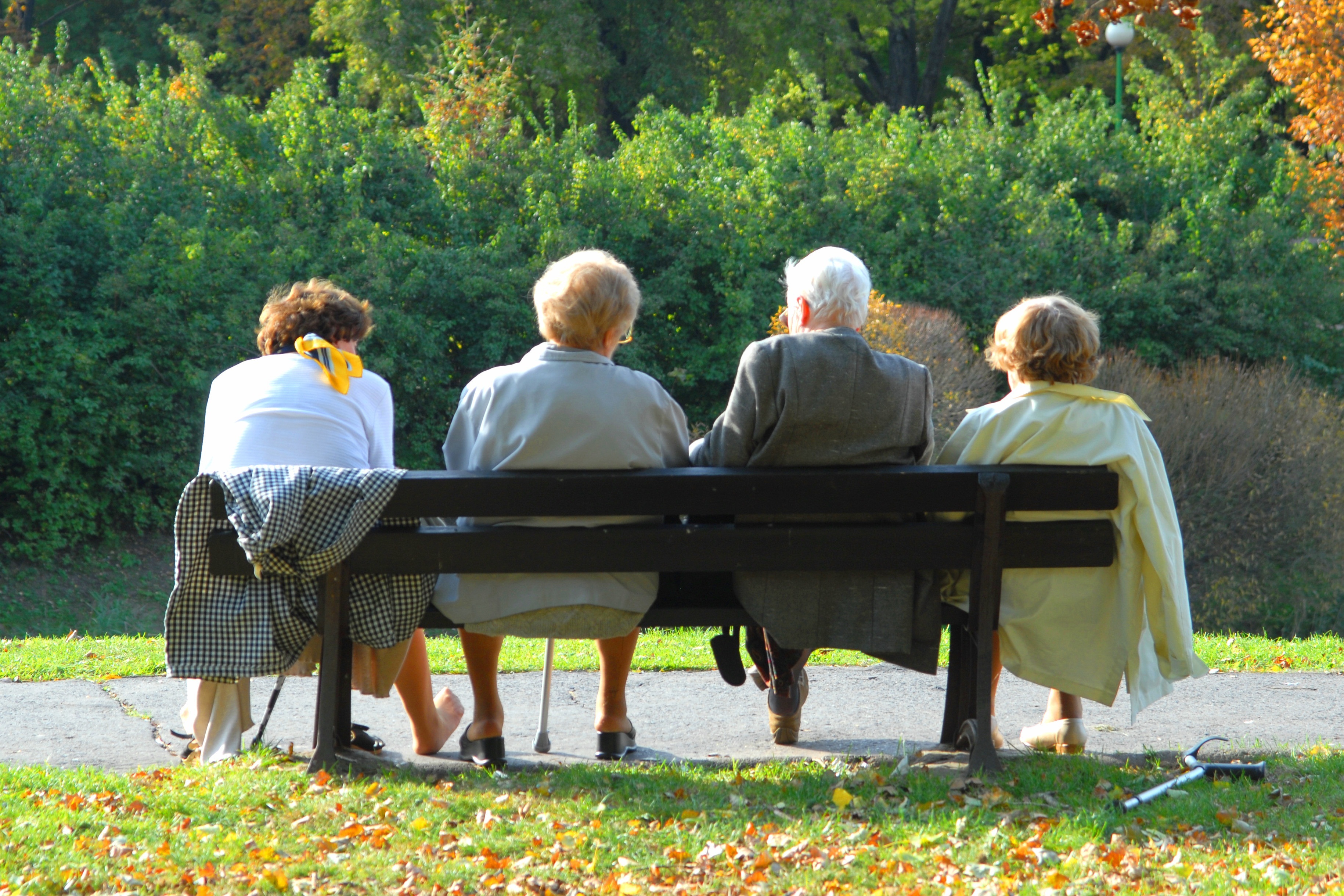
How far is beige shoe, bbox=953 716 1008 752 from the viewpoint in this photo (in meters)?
3.88

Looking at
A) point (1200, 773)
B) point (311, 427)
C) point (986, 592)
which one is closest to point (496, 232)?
point (311, 427)

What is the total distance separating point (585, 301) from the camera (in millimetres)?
3883

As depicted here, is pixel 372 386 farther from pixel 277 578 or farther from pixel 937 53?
pixel 937 53

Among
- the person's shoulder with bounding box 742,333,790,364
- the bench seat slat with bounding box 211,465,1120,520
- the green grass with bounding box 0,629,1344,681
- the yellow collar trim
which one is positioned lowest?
the green grass with bounding box 0,629,1344,681

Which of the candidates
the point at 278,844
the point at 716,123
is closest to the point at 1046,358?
the point at 278,844

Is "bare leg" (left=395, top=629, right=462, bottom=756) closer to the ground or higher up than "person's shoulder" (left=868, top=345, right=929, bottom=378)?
closer to the ground

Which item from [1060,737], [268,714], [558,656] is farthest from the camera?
[558,656]

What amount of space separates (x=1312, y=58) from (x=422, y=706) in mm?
14314

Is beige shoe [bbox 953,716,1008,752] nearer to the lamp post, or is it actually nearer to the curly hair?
the curly hair

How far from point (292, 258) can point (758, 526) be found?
947cm

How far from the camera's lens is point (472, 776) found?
3.80 m

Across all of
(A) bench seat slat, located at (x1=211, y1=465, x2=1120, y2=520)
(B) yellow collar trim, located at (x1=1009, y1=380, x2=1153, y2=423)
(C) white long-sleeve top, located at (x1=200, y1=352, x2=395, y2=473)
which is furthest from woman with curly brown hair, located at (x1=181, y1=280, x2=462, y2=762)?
(B) yellow collar trim, located at (x1=1009, y1=380, x2=1153, y2=423)

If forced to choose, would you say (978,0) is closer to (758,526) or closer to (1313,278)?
(1313,278)

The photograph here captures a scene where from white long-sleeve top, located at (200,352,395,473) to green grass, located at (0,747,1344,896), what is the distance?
36.1 inches
